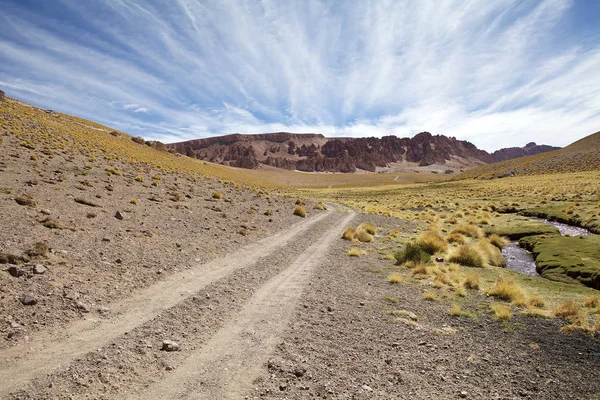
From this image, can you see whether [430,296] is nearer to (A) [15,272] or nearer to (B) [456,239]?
(B) [456,239]

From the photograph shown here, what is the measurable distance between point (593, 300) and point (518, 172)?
10560cm

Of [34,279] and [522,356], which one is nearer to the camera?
[522,356]

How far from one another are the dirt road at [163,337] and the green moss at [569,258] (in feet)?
33.6

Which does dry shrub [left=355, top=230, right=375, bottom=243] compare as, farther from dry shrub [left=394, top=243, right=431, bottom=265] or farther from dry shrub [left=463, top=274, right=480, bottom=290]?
dry shrub [left=463, top=274, right=480, bottom=290]

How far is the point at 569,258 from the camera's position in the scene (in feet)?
Answer: 44.0

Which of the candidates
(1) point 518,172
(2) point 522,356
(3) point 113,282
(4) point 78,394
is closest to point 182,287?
(3) point 113,282

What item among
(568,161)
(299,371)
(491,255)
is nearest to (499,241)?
(491,255)

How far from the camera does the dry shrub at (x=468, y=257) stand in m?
14.5

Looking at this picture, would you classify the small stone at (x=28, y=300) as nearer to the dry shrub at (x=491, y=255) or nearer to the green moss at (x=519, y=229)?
Answer: the dry shrub at (x=491, y=255)

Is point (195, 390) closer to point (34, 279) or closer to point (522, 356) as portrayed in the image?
point (34, 279)

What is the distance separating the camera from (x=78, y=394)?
454 cm

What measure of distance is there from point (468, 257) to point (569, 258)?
155 inches

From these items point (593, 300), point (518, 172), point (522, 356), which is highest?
point (518, 172)

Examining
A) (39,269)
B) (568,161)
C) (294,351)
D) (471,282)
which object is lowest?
(294,351)
